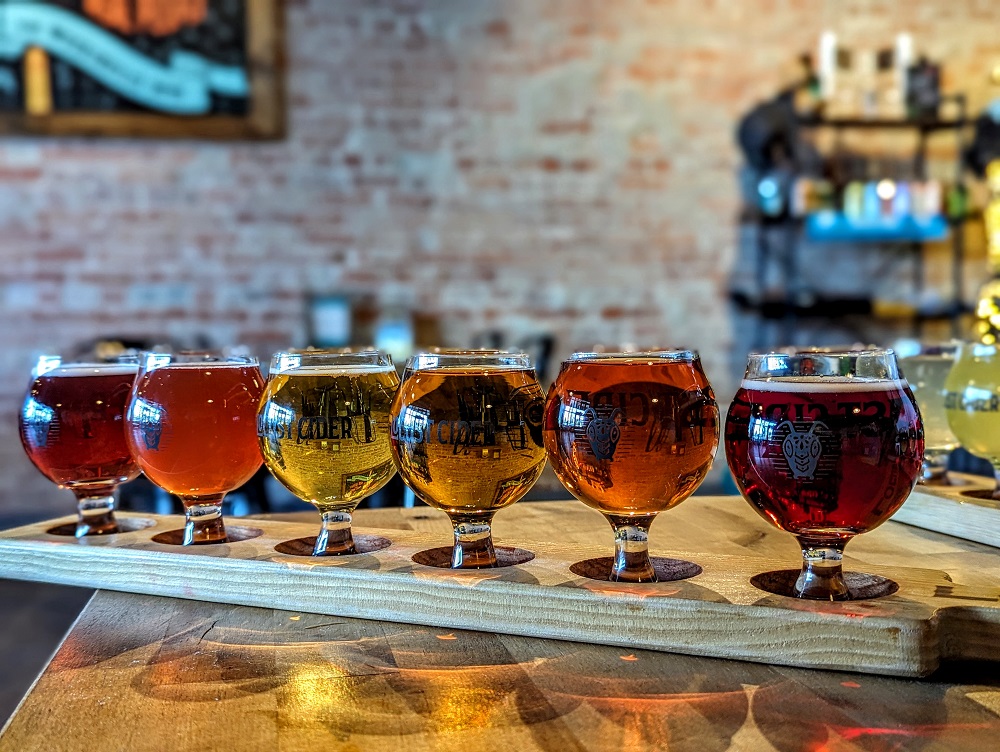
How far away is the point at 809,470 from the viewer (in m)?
0.70

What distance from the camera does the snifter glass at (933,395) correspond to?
1.14 m

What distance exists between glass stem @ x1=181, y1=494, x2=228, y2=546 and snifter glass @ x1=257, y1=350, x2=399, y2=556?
0.10 metres

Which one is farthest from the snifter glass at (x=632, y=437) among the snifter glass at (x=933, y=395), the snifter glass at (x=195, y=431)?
the snifter glass at (x=933, y=395)

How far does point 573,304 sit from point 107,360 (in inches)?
160

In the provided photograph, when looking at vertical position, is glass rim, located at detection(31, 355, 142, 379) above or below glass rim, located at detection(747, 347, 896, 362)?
below

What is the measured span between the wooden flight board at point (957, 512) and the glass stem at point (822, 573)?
0.29 meters

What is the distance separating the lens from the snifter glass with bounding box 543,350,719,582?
759 mm

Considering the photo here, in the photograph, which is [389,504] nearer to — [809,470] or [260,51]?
[809,470]

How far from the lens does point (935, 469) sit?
45.4 inches

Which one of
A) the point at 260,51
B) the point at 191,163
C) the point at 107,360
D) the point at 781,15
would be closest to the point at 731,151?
the point at 781,15

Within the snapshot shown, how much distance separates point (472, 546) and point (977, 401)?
1.90 feet

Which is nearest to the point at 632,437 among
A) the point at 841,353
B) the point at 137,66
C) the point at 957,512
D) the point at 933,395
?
the point at 841,353

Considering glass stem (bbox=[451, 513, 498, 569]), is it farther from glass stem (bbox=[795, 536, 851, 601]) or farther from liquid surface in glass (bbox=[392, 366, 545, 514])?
glass stem (bbox=[795, 536, 851, 601])

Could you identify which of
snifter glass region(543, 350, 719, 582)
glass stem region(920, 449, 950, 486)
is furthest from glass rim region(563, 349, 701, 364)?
glass stem region(920, 449, 950, 486)
